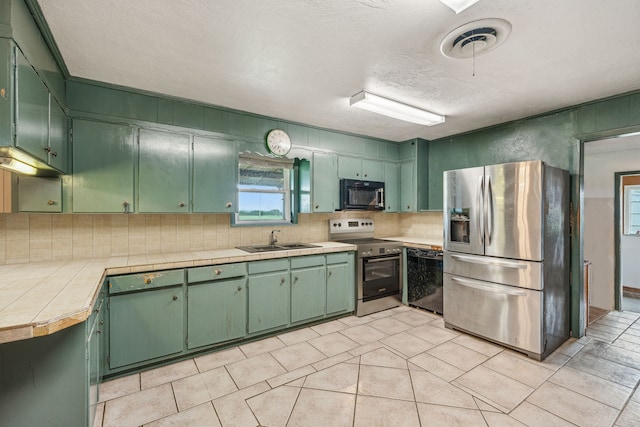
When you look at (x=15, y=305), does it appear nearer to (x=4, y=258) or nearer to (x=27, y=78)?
(x=27, y=78)

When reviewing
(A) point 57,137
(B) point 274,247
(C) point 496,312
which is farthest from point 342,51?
(C) point 496,312

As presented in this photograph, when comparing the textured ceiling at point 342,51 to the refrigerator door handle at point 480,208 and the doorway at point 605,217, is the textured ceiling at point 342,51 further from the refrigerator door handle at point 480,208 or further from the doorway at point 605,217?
the doorway at point 605,217

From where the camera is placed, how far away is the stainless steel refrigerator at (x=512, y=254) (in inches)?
109

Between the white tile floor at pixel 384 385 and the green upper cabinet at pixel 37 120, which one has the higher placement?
the green upper cabinet at pixel 37 120

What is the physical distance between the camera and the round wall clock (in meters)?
3.53

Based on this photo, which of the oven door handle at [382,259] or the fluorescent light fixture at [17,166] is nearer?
the fluorescent light fixture at [17,166]

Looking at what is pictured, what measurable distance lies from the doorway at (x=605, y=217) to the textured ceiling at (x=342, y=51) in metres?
2.37

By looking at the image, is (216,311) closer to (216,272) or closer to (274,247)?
(216,272)

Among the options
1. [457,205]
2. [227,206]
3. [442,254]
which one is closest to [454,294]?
[442,254]

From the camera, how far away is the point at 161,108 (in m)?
2.88

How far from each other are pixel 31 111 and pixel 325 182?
9.51 feet

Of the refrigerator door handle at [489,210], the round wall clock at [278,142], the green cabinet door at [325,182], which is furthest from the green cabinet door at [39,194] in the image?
the refrigerator door handle at [489,210]

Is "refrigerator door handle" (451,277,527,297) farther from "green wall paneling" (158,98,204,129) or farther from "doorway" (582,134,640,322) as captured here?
"green wall paneling" (158,98,204,129)

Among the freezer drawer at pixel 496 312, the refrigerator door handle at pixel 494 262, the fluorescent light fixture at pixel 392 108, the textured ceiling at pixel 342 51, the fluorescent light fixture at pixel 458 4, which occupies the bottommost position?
the freezer drawer at pixel 496 312
